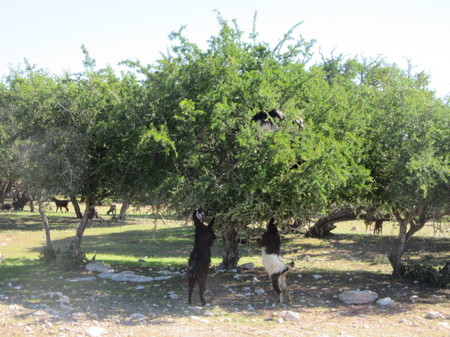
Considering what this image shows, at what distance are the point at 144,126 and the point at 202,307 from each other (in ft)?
12.6

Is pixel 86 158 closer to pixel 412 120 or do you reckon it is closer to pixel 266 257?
pixel 266 257

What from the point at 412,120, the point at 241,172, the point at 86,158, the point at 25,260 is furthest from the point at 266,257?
the point at 25,260

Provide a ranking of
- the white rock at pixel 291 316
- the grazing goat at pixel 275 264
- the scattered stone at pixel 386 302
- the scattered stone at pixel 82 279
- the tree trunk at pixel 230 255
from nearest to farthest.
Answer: the white rock at pixel 291 316 → the grazing goat at pixel 275 264 → the scattered stone at pixel 386 302 → the scattered stone at pixel 82 279 → the tree trunk at pixel 230 255

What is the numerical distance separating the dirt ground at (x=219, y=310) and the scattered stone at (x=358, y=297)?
0.44 ft

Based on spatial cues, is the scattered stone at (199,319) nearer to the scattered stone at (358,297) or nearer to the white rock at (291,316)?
the white rock at (291,316)

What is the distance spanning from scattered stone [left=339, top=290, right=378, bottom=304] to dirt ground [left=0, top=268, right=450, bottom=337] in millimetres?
134

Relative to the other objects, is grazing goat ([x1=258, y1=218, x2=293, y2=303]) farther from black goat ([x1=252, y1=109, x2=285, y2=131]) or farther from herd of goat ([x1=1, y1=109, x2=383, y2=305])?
black goat ([x1=252, y1=109, x2=285, y2=131])

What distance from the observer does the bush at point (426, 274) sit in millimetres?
11609

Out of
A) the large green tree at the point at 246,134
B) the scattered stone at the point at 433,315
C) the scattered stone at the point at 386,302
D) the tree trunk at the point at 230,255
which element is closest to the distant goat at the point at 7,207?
the tree trunk at the point at 230,255

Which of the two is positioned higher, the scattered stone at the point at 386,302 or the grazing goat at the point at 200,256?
the grazing goat at the point at 200,256

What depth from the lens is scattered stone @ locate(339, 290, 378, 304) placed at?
33.2 feet

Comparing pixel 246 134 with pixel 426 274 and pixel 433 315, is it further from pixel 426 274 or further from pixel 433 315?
pixel 426 274

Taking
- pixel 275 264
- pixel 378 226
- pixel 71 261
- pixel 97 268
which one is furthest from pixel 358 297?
pixel 378 226

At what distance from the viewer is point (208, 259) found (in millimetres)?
9680
